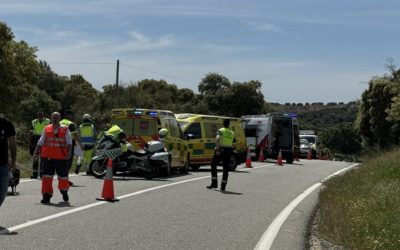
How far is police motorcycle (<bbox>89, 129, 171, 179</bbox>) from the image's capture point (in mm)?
16672

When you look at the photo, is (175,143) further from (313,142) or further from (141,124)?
(313,142)

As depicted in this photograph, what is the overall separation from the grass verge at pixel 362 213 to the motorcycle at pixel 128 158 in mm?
5145

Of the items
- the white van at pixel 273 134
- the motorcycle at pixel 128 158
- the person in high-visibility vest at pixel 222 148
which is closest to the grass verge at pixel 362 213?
the person in high-visibility vest at pixel 222 148

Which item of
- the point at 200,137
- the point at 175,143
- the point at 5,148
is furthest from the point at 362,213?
the point at 200,137

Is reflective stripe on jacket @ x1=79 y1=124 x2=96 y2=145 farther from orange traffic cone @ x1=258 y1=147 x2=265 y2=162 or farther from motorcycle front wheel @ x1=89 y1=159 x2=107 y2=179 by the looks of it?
orange traffic cone @ x1=258 y1=147 x2=265 y2=162

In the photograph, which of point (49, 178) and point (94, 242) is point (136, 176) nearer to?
point (49, 178)

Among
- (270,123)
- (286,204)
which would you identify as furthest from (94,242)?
(270,123)

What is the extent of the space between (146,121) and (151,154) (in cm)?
141

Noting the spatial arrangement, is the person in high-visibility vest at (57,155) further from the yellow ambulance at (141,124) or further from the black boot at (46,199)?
the yellow ambulance at (141,124)

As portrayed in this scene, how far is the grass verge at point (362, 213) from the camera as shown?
315 inches

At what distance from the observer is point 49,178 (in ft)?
36.5

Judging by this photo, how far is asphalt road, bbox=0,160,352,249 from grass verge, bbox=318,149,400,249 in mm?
464

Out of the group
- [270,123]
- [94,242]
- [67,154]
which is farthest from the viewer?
[270,123]

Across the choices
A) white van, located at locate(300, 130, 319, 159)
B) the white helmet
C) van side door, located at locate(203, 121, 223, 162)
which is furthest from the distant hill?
the white helmet
